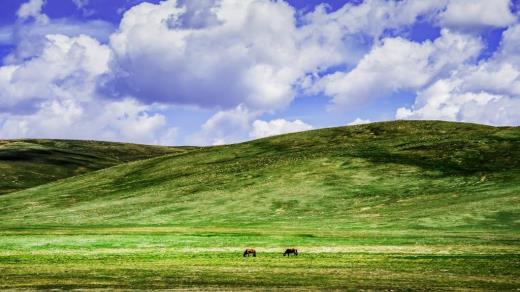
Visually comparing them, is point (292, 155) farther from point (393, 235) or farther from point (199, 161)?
point (393, 235)

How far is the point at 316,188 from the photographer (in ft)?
383

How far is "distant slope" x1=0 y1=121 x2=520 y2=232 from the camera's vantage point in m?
91.8

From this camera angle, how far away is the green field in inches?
1515

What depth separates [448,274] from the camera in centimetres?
3762

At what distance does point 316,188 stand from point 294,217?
19849 mm

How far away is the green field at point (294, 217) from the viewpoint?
38.5m

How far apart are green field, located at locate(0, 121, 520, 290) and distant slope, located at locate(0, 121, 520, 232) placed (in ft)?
1.26

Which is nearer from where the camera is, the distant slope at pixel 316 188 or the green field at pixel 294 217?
the green field at pixel 294 217

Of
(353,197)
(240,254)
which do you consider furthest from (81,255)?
(353,197)

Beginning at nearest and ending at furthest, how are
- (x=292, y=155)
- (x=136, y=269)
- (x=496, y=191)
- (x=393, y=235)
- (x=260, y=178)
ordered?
(x=136, y=269), (x=393, y=235), (x=496, y=191), (x=260, y=178), (x=292, y=155)

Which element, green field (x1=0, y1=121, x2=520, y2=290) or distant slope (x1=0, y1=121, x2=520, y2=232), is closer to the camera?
green field (x1=0, y1=121, x2=520, y2=290)

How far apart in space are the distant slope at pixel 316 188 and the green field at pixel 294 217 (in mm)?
383

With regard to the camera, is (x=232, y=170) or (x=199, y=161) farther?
(x=199, y=161)

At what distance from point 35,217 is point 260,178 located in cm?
4378
